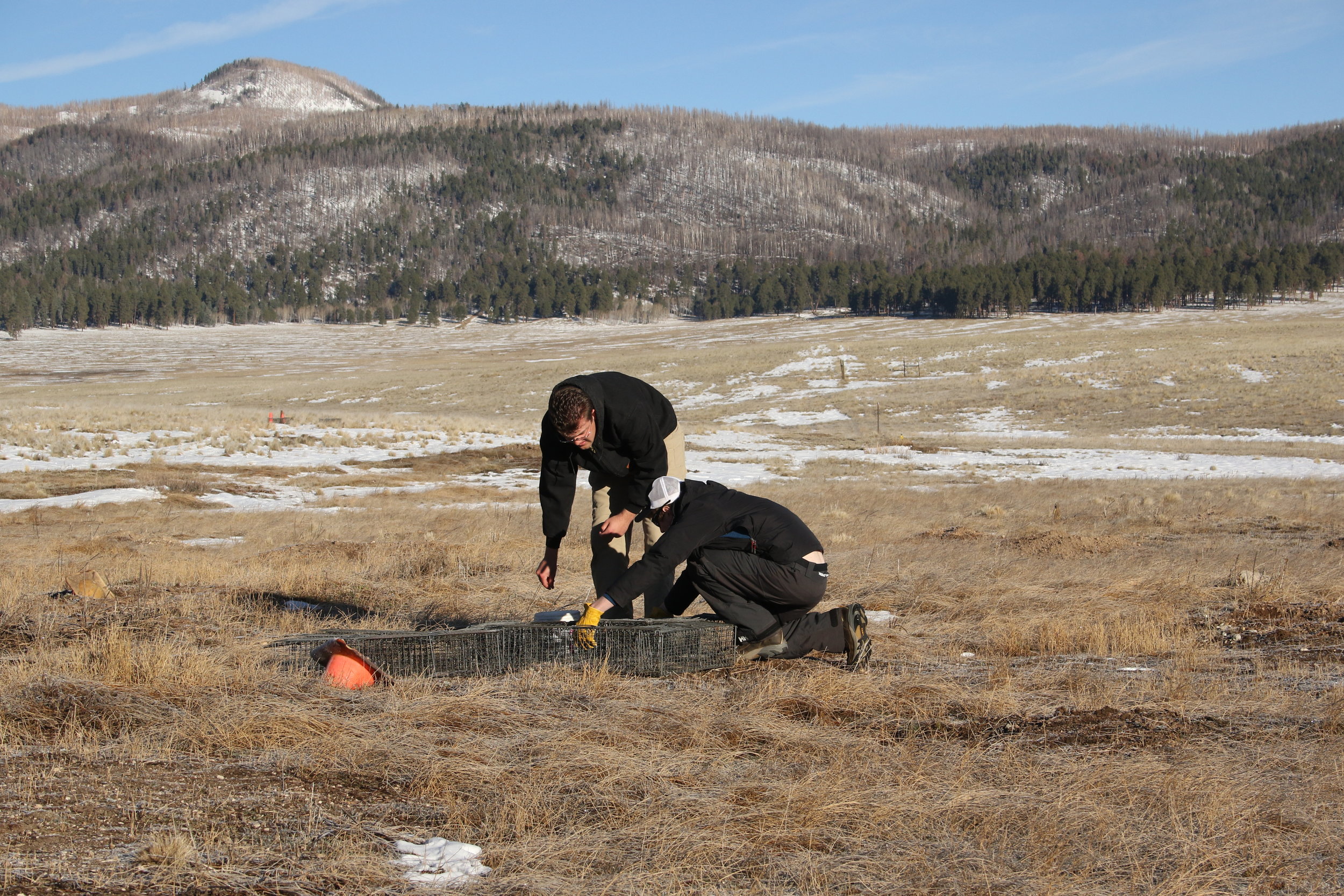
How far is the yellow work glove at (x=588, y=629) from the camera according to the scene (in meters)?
5.12

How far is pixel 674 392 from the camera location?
57500 millimetres

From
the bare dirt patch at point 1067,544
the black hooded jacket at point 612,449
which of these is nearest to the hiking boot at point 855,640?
the black hooded jacket at point 612,449

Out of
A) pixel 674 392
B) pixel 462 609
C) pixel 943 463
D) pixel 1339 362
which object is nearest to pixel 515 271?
pixel 674 392

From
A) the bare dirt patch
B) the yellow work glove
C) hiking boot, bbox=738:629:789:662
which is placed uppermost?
the yellow work glove

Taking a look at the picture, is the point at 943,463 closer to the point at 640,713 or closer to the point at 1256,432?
the point at 1256,432

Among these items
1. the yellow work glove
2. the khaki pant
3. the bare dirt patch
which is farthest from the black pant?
the bare dirt patch

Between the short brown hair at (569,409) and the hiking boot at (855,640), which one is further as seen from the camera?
the hiking boot at (855,640)

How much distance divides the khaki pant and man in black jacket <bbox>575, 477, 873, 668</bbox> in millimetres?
537

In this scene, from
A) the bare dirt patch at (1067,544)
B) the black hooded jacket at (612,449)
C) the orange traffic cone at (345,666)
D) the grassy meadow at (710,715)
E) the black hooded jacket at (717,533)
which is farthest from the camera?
the bare dirt patch at (1067,544)

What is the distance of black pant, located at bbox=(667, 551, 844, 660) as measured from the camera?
5.58 meters

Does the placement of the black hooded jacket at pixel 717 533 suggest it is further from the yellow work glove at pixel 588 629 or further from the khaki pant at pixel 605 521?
the khaki pant at pixel 605 521

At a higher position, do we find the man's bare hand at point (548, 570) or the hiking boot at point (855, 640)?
the man's bare hand at point (548, 570)

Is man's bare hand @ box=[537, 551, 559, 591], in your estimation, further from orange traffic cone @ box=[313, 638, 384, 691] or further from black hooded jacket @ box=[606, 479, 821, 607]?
orange traffic cone @ box=[313, 638, 384, 691]

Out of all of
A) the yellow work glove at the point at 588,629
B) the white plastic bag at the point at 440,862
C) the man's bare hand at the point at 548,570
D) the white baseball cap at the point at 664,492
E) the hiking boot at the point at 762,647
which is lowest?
the hiking boot at the point at 762,647
